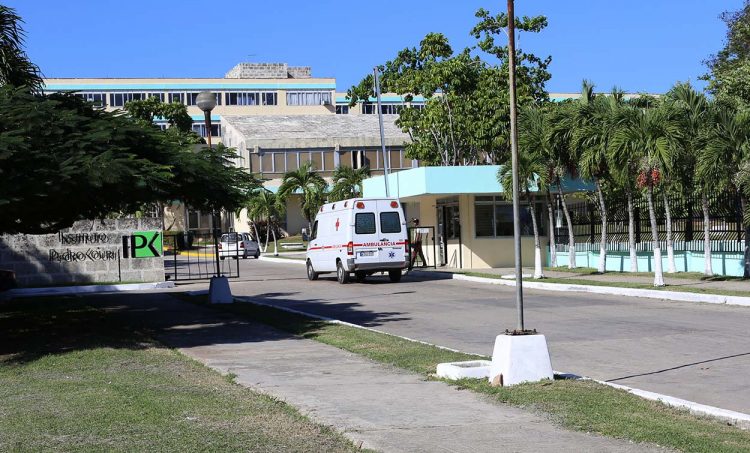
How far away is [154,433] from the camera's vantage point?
25.9 ft

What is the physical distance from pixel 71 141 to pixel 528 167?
17.2 meters

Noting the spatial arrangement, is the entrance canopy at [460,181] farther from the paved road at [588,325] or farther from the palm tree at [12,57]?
the palm tree at [12,57]

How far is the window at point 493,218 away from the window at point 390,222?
6.33 meters

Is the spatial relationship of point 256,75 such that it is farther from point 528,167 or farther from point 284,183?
point 528,167

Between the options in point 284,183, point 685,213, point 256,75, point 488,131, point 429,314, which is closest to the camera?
point 429,314

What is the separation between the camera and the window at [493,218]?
35.7 m

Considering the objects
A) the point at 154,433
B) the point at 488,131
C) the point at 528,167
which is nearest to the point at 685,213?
the point at 528,167

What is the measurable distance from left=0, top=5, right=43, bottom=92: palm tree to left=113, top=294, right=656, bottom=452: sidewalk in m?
5.70

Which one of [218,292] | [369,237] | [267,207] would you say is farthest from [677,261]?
[267,207]

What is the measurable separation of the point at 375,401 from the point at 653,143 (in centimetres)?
1608

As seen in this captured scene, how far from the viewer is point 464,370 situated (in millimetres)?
10469

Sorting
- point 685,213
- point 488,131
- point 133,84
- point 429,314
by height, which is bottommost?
point 429,314

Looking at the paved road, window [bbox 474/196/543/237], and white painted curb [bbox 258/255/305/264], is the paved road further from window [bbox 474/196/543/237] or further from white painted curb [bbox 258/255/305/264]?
white painted curb [bbox 258/255/305/264]

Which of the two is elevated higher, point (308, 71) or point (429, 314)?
point (308, 71)
